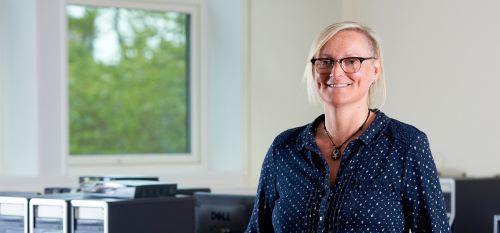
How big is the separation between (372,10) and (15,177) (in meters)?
2.50

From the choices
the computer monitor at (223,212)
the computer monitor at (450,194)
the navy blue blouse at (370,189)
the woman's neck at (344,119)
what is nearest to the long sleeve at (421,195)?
the navy blue blouse at (370,189)

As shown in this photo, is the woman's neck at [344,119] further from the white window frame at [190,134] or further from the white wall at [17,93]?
the white window frame at [190,134]

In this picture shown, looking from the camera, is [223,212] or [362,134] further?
[223,212]

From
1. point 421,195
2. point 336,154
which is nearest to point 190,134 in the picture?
point 336,154

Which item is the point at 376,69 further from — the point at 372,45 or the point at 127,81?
the point at 127,81

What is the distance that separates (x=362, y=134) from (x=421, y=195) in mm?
183

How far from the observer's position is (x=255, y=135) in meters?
5.44

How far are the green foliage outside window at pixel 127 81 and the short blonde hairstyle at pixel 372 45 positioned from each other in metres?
3.53

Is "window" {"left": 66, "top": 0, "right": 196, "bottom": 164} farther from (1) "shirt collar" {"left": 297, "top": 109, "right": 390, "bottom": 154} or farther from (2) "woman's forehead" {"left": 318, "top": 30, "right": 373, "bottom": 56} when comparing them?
(2) "woman's forehead" {"left": 318, "top": 30, "right": 373, "bottom": 56}

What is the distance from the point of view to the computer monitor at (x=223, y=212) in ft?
10.4

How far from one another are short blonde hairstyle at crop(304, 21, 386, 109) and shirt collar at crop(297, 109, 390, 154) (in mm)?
36

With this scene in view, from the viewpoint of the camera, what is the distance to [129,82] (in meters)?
5.40

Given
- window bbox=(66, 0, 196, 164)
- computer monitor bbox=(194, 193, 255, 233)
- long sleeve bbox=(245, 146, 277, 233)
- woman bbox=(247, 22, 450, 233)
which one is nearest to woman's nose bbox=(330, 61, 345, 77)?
woman bbox=(247, 22, 450, 233)

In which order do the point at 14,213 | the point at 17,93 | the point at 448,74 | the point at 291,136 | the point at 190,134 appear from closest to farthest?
the point at 291,136 → the point at 14,213 → the point at 448,74 → the point at 17,93 → the point at 190,134
